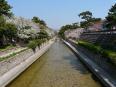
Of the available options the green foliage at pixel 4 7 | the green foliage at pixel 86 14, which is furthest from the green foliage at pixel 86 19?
the green foliage at pixel 4 7

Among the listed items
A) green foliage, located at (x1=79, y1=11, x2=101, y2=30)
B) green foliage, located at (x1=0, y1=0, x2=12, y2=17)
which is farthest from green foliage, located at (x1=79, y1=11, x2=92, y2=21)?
green foliage, located at (x1=0, y1=0, x2=12, y2=17)

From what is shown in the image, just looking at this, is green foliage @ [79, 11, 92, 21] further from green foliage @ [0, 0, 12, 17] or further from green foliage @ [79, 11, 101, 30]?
green foliage @ [0, 0, 12, 17]

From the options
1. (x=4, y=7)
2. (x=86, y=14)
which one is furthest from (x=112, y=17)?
(x=86, y=14)

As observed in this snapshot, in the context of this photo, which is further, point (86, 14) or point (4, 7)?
point (86, 14)

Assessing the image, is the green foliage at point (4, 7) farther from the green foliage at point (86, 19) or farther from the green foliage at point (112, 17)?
the green foliage at point (86, 19)

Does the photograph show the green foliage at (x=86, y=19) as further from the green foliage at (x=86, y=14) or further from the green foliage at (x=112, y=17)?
the green foliage at (x=112, y=17)

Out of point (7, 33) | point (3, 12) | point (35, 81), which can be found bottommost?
point (35, 81)

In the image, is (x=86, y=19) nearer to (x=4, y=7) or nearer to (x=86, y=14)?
(x=86, y=14)

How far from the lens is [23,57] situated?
27.5 metres

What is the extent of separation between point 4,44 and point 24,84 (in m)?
21.8

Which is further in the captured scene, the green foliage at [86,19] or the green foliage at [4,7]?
the green foliage at [86,19]

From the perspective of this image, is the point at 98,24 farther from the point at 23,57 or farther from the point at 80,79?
the point at 80,79

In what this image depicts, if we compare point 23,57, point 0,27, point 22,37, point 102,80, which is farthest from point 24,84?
point 22,37

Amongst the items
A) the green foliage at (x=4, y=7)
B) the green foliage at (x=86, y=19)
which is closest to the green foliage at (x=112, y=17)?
the green foliage at (x=4, y=7)
